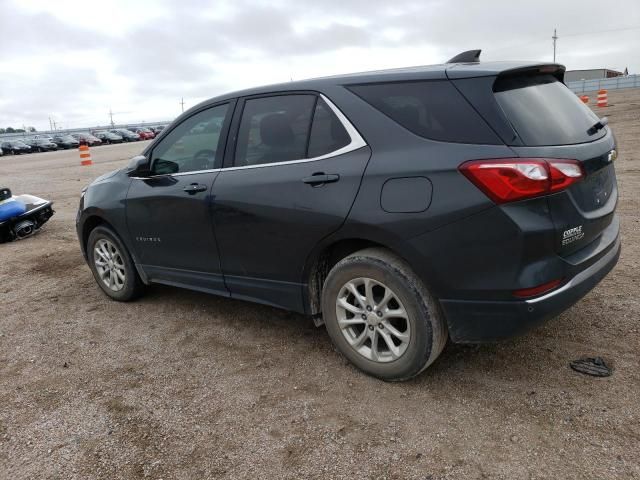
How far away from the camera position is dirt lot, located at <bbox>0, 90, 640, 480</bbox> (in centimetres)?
256

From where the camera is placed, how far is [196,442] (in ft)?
9.20

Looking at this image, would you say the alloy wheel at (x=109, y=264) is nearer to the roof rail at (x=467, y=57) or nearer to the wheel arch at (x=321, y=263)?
the wheel arch at (x=321, y=263)

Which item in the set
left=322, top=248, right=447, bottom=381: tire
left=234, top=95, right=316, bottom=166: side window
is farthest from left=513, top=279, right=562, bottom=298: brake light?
left=234, top=95, right=316, bottom=166: side window

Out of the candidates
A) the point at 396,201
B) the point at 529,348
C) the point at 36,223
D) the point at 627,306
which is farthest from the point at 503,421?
the point at 36,223

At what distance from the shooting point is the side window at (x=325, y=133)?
10.4 feet

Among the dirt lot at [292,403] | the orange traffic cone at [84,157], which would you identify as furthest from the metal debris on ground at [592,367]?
the orange traffic cone at [84,157]

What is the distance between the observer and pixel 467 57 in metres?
3.43

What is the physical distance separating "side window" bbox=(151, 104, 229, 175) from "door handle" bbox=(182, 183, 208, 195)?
0.15 meters

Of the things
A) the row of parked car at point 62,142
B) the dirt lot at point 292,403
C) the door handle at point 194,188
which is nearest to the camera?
the dirt lot at point 292,403

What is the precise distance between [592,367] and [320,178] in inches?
76.1

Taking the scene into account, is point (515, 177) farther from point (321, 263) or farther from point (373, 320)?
point (321, 263)

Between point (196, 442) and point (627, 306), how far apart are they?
3.11m

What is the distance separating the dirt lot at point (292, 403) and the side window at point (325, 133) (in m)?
1.37

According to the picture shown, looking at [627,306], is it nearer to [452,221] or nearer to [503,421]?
[503,421]
